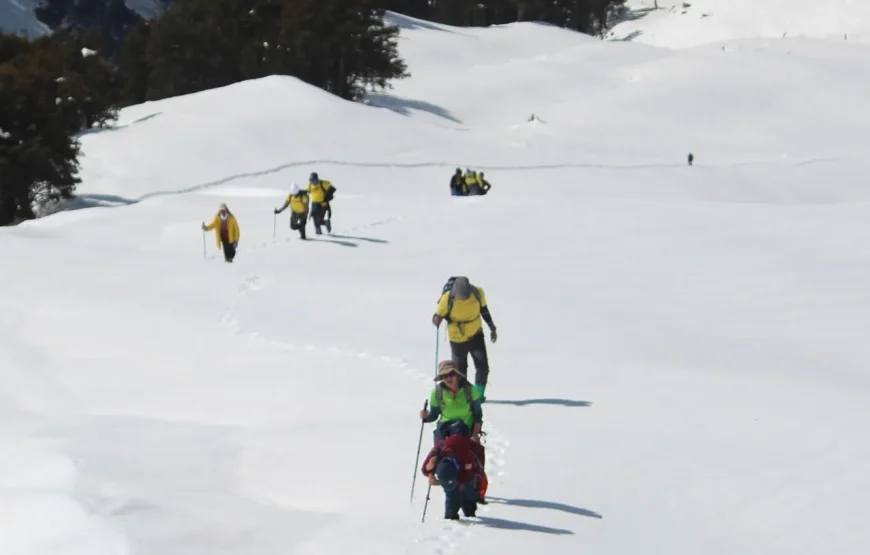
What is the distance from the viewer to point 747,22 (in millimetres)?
96312

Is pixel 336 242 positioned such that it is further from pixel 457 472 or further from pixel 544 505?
pixel 457 472

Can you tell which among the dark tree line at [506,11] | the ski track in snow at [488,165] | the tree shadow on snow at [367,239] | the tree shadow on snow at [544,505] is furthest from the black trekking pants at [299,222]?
the dark tree line at [506,11]

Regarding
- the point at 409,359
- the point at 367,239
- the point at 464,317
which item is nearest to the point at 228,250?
the point at 367,239

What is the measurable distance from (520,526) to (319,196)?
A: 63.3ft

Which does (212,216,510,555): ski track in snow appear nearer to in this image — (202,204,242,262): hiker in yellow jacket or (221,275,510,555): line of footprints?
(221,275,510,555): line of footprints

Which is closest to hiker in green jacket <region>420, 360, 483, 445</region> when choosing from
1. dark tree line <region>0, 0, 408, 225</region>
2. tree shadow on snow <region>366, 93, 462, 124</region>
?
dark tree line <region>0, 0, 408, 225</region>

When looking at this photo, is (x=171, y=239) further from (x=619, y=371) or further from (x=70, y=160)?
(x=619, y=371)

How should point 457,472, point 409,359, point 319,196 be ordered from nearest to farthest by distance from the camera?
point 457,472
point 409,359
point 319,196

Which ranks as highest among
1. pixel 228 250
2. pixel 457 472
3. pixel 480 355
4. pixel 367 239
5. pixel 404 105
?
pixel 404 105

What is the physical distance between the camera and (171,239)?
30297 millimetres

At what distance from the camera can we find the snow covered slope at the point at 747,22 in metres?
92.1

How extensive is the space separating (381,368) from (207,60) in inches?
2084

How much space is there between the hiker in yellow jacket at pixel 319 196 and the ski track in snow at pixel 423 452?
599 centimetres

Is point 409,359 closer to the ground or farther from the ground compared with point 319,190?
closer to the ground
